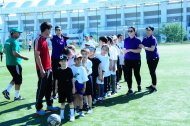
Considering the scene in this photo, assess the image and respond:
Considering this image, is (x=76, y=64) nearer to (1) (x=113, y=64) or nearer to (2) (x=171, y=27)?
(1) (x=113, y=64)

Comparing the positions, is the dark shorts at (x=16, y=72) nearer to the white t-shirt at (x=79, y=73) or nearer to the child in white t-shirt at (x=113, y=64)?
the white t-shirt at (x=79, y=73)

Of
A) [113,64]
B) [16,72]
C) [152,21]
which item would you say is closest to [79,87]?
[113,64]

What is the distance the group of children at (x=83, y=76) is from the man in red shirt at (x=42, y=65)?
51cm

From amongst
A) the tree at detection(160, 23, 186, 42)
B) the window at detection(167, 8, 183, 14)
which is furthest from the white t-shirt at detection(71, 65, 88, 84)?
the window at detection(167, 8, 183, 14)

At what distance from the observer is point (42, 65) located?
7.63 metres

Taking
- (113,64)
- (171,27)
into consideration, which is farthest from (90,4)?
(113,64)

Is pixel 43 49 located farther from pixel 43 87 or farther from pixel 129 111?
pixel 129 111

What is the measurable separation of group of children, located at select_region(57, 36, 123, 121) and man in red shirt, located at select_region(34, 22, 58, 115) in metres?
0.51

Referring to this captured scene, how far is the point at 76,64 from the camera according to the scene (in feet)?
24.5

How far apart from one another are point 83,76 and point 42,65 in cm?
104

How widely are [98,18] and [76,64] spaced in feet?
350

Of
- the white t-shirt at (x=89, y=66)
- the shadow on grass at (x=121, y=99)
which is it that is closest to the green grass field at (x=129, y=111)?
the shadow on grass at (x=121, y=99)

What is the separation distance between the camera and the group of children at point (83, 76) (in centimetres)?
709

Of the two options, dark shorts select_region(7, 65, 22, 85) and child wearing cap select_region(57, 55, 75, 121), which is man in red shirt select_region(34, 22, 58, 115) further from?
dark shorts select_region(7, 65, 22, 85)
